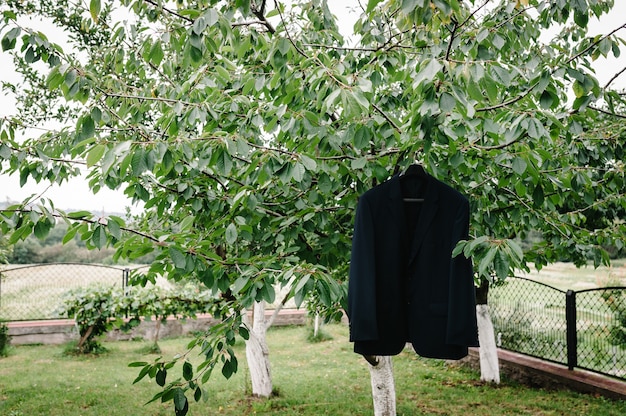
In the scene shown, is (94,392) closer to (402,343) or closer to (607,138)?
(402,343)

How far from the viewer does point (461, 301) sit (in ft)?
6.68

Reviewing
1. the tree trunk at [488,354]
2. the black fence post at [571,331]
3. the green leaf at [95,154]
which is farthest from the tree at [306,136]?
the tree trunk at [488,354]

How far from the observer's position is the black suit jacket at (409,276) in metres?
2.07

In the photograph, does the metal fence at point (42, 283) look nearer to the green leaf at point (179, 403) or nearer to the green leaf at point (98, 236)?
the green leaf at point (179, 403)

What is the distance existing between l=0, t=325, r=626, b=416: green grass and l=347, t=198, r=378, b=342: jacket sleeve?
3.97 meters

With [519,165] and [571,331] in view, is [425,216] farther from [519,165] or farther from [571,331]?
[571,331]

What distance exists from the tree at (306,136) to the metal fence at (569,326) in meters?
3.12

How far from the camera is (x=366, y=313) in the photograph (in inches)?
81.5

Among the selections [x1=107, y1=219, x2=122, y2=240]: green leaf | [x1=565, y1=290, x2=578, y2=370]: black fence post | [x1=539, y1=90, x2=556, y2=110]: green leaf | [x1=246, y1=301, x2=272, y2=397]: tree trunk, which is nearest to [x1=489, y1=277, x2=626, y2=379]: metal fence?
[x1=565, y1=290, x2=578, y2=370]: black fence post

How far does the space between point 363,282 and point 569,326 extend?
5.39 meters

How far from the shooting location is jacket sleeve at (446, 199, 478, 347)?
6.61ft

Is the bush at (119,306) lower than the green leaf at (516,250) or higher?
lower

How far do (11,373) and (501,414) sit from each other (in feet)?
22.8

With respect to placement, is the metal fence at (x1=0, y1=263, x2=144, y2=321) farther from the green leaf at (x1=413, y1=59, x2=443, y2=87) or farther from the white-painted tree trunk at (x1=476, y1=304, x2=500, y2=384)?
the green leaf at (x1=413, y1=59, x2=443, y2=87)
